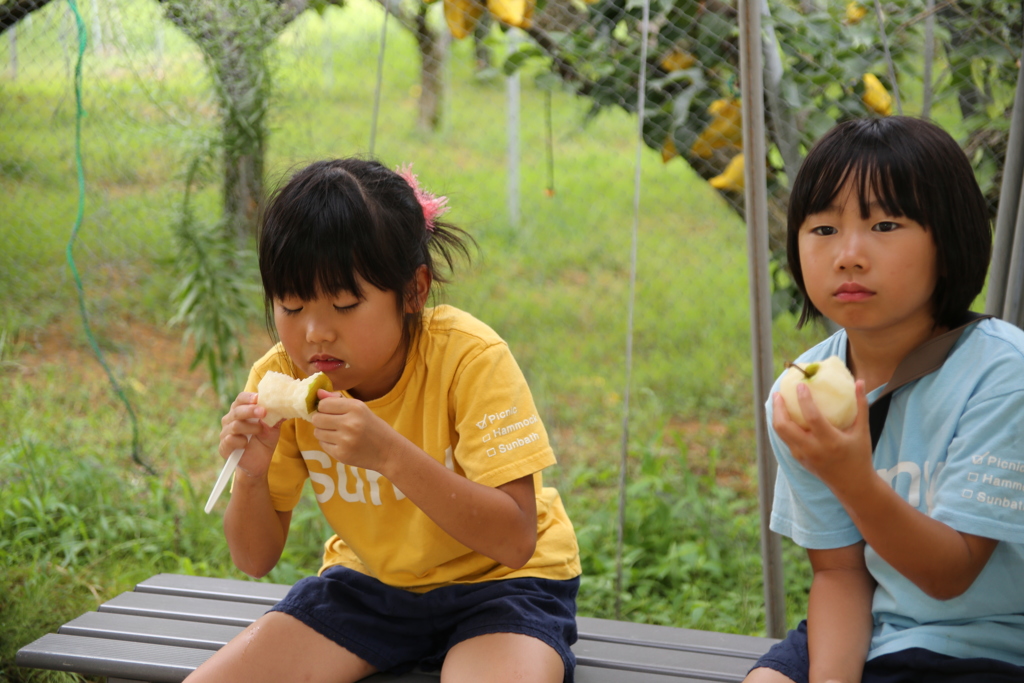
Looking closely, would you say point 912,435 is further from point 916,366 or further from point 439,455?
point 439,455

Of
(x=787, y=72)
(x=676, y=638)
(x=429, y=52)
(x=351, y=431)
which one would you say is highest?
(x=429, y=52)

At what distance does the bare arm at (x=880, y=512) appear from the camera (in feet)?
3.82

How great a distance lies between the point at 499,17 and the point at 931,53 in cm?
120

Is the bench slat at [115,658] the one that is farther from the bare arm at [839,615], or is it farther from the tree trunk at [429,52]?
the tree trunk at [429,52]

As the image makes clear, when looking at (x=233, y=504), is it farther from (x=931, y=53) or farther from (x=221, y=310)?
(x=931, y=53)

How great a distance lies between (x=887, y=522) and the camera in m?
1.21

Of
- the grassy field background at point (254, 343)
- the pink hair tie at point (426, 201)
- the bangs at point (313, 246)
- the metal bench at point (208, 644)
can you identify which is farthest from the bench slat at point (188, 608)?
the pink hair tie at point (426, 201)

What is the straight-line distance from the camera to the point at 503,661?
1.48 m

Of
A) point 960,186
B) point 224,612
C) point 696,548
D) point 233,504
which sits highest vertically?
point 960,186

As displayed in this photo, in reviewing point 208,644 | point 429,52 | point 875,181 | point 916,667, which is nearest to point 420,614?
point 208,644

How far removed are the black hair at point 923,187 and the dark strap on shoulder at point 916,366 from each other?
38 millimetres

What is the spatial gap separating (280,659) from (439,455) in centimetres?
45

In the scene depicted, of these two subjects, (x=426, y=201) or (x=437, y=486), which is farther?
(x=426, y=201)

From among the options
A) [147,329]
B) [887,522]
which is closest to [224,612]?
[887,522]
